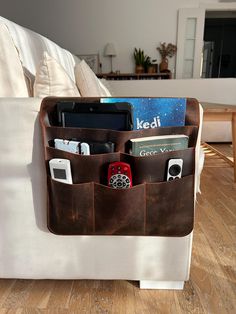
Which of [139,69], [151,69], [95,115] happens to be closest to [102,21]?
[139,69]

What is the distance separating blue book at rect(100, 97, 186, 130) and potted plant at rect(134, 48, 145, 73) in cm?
327

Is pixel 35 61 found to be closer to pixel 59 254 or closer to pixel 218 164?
pixel 59 254

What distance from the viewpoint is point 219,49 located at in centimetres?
489

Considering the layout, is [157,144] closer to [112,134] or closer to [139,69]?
[112,134]

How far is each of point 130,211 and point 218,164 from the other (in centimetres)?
146

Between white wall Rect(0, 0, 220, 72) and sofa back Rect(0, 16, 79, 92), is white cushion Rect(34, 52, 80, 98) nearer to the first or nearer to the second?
sofa back Rect(0, 16, 79, 92)

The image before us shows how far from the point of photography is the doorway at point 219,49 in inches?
186

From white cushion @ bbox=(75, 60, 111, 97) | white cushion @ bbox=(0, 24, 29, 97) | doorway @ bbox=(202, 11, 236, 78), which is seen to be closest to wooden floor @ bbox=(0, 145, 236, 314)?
white cushion @ bbox=(0, 24, 29, 97)

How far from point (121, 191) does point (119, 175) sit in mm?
41

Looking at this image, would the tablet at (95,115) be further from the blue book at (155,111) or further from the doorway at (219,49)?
the doorway at (219,49)

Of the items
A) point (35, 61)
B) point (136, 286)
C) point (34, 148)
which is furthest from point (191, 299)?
point (35, 61)

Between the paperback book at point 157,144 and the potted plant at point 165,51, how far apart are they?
3.39m

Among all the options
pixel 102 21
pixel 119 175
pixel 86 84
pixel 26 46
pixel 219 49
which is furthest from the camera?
pixel 219 49

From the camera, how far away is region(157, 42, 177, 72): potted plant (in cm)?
359
